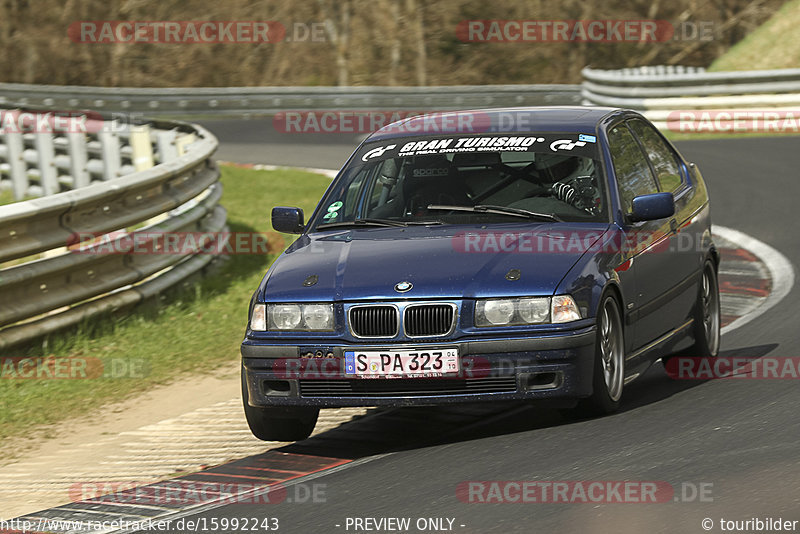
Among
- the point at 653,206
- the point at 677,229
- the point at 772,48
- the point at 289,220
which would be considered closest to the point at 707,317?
the point at 677,229

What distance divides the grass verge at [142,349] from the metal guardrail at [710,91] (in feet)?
42.7

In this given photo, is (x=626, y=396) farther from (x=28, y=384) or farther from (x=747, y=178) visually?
(x=747, y=178)

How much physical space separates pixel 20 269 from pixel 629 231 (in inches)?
157

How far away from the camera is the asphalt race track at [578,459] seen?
5082 mm

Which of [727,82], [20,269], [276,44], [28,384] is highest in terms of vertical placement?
[20,269]

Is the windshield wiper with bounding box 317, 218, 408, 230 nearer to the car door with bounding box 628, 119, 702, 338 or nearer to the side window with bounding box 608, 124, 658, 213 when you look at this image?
the side window with bounding box 608, 124, 658, 213

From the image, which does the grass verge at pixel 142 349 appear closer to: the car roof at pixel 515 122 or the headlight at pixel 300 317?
the headlight at pixel 300 317

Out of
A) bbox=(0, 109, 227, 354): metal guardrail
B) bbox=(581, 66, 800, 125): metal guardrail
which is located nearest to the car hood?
bbox=(0, 109, 227, 354): metal guardrail

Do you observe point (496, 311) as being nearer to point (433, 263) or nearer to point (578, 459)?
point (433, 263)

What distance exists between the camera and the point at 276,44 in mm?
50000

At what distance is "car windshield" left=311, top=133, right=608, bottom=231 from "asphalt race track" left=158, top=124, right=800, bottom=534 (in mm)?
1049

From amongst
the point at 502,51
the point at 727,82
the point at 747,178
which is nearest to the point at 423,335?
the point at 747,178

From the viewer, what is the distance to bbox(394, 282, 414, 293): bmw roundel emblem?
6375mm

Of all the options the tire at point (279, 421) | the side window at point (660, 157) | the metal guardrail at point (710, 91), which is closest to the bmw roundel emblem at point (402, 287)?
the tire at point (279, 421)
